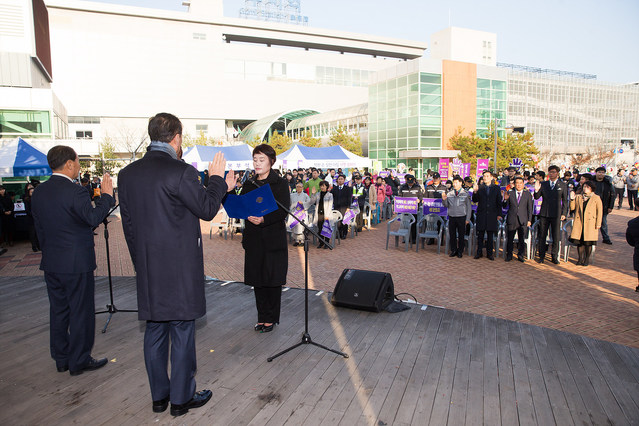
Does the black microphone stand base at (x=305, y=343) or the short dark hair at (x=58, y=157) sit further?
the black microphone stand base at (x=305, y=343)

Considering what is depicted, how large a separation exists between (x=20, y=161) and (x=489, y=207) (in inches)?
485

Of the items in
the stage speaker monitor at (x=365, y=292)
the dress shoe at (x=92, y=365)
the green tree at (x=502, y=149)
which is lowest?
the dress shoe at (x=92, y=365)

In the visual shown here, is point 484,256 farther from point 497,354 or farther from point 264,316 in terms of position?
point 264,316

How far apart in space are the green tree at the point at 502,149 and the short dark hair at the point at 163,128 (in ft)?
88.1

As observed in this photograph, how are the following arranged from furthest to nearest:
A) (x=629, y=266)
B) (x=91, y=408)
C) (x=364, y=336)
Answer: (x=629, y=266) → (x=364, y=336) → (x=91, y=408)

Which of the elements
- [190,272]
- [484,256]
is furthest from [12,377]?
[484,256]

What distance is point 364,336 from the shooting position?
440cm

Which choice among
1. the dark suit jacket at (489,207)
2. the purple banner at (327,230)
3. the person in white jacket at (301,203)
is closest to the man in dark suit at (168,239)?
the person in white jacket at (301,203)

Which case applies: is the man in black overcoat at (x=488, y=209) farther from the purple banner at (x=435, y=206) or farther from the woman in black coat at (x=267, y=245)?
the woman in black coat at (x=267, y=245)

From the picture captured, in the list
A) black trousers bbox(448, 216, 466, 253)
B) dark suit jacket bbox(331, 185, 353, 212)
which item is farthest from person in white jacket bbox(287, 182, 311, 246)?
black trousers bbox(448, 216, 466, 253)

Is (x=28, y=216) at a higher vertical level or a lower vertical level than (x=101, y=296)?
higher

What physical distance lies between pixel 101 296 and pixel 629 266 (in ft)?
31.8

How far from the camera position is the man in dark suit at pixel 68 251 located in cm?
345

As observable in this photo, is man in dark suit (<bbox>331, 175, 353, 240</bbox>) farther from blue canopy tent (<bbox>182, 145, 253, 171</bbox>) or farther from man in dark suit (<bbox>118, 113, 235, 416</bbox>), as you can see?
man in dark suit (<bbox>118, 113, 235, 416</bbox>)
